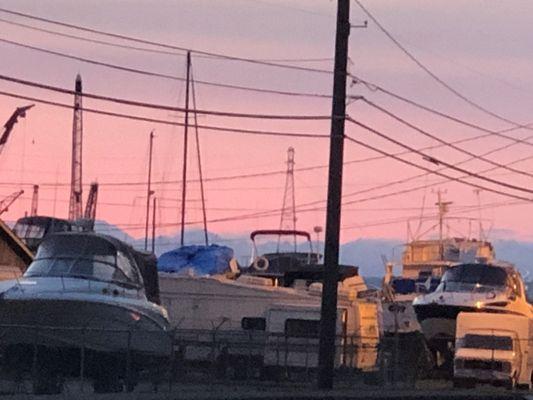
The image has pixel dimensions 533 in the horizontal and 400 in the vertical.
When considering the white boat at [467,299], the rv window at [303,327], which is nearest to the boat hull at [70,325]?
the rv window at [303,327]

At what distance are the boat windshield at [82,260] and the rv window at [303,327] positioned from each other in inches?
323

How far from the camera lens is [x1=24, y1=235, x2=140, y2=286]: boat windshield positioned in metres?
26.8

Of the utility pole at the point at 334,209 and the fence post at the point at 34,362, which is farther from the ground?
the utility pole at the point at 334,209

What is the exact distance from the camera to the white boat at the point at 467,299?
39.7m

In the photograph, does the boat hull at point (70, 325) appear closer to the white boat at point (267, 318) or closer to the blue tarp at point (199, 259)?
the white boat at point (267, 318)

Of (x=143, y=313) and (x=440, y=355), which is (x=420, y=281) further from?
(x=143, y=313)

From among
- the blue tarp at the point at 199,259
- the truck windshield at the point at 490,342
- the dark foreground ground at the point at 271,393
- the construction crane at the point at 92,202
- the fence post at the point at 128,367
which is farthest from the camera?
the construction crane at the point at 92,202

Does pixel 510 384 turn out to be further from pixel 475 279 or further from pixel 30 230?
pixel 30 230

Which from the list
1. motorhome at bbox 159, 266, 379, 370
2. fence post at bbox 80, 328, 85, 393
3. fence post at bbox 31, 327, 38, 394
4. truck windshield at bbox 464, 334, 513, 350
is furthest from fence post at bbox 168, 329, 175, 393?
truck windshield at bbox 464, 334, 513, 350

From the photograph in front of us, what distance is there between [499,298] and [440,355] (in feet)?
7.90

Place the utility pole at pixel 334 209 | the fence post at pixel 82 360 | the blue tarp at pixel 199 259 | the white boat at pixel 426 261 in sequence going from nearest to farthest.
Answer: the fence post at pixel 82 360
the utility pole at pixel 334 209
the blue tarp at pixel 199 259
the white boat at pixel 426 261

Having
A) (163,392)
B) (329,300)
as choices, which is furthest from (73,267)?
(329,300)

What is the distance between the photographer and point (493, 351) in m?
35.2

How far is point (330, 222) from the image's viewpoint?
3048 centimetres
